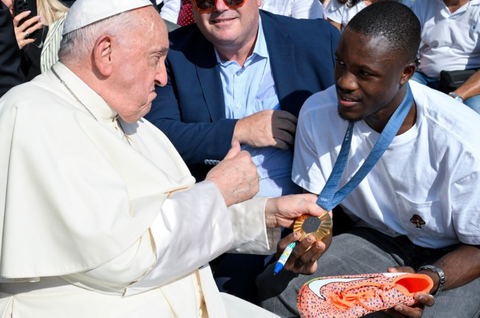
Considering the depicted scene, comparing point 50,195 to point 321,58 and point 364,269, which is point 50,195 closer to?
point 364,269

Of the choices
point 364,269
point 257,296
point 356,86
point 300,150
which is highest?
point 356,86

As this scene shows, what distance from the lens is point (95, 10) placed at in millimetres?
2422

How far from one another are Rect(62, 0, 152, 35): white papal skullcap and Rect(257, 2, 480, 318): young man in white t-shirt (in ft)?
3.68

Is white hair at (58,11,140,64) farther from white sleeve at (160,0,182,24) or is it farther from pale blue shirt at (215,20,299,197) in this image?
white sleeve at (160,0,182,24)

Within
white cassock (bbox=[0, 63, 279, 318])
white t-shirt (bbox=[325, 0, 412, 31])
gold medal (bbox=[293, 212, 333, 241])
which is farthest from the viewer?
white t-shirt (bbox=[325, 0, 412, 31])

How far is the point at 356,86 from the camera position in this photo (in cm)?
300

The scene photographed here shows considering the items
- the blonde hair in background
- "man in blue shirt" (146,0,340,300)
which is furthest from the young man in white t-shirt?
the blonde hair in background

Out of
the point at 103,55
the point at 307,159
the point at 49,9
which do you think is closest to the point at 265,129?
the point at 307,159

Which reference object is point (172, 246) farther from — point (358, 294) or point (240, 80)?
point (240, 80)

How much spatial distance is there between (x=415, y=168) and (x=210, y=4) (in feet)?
4.90

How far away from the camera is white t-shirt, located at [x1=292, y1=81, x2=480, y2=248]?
2.96 metres

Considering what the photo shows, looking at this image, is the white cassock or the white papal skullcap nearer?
the white cassock

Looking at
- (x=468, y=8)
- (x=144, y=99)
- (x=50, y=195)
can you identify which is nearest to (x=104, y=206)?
(x=50, y=195)

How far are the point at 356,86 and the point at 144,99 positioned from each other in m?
1.06
